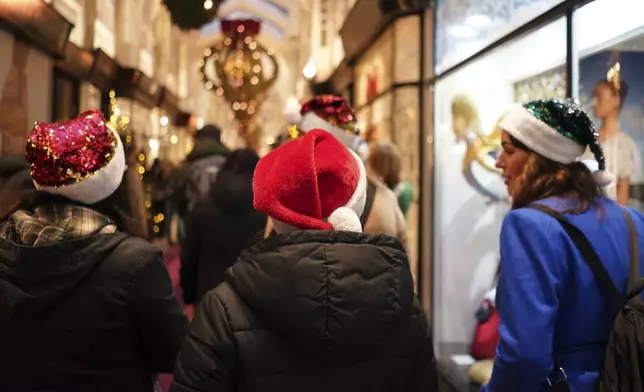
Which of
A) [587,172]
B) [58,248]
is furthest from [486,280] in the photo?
[58,248]

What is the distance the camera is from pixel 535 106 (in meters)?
1.99

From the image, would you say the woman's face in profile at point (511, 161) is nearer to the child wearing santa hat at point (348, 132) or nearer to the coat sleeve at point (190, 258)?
the child wearing santa hat at point (348, 132)

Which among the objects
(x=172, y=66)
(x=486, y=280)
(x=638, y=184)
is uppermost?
(x=172, y=66)

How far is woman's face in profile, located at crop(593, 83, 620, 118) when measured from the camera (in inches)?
110

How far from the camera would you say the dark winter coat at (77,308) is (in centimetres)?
172

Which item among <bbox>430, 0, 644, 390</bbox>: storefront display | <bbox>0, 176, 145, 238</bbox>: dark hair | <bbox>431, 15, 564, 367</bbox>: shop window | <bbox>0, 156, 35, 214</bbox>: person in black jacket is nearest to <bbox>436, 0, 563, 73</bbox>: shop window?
<bbox>430, 0, 644, 390</bbox>: storefront display

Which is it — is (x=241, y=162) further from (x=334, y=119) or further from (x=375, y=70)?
(x=375, y=70)

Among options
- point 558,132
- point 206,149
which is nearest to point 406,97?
point 206,149

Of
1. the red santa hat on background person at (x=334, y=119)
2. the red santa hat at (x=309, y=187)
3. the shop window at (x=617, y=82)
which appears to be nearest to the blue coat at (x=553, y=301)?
the red santa hat at (x=309, y=187)

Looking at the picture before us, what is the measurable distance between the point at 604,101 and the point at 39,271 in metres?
2.40

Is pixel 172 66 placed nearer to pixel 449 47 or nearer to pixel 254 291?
pixel 449 47

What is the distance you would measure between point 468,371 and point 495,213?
1.07 metres

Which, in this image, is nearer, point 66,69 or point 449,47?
point 449,47

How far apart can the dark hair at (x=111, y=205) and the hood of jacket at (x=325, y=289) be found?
76 cm
